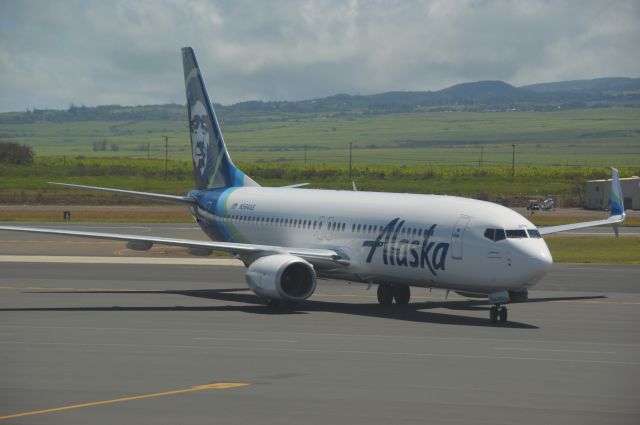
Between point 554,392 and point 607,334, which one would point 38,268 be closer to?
point 607,334

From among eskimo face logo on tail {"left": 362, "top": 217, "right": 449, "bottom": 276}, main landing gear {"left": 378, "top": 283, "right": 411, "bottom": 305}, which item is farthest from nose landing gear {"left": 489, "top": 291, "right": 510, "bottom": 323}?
main landing gear {"left": 378, "top": 283, "right": 411, "bottom": 305}

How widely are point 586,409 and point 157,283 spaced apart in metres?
35.6

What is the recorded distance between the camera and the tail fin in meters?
58.3

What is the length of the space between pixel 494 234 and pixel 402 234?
176 inches

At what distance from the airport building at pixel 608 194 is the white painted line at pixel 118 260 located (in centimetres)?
9245

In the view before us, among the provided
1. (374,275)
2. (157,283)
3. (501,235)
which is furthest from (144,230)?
(501,235)

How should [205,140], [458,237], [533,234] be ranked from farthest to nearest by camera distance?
[205,140] < [458,237] < [533,234]

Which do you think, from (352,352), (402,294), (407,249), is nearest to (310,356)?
(352,352)

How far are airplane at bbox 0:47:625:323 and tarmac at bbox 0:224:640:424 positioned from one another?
128cm

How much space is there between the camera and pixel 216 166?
58.5 m

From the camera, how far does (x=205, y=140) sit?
193 feet

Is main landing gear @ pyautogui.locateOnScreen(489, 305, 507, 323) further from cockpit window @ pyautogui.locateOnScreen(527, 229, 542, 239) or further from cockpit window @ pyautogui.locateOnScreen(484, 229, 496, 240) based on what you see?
cockpit window @ pyautogui.locateOnScreen(527, 229, 542, 239)

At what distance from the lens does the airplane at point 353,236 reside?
42.2 metres

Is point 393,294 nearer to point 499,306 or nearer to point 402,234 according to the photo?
point 402,234
